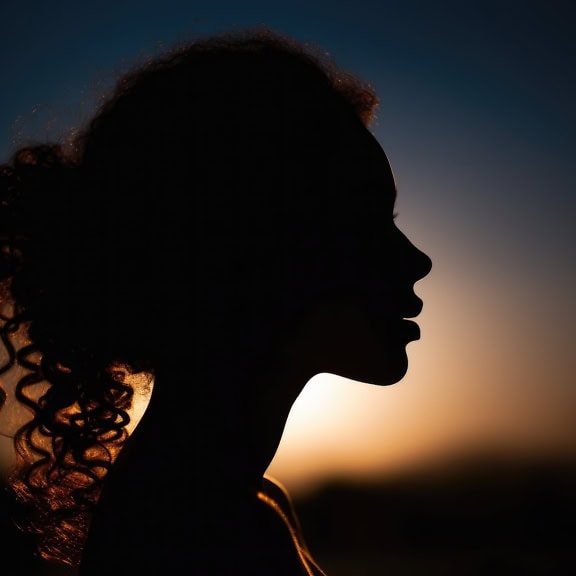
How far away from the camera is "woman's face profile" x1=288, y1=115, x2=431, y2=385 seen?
2002 mm

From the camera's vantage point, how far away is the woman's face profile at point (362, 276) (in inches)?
78.8

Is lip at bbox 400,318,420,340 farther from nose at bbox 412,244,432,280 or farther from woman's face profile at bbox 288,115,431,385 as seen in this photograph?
nose at bbox 412,244,432,280

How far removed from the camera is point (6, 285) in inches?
89.9

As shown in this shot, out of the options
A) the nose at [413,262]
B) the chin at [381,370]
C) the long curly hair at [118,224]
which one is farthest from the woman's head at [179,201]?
the chin at [381,370]

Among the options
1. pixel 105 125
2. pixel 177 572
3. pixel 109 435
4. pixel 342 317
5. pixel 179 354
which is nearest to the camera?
pixel 177 572

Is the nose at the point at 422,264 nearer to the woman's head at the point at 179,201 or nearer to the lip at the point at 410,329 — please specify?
the lip at the point at 410,329

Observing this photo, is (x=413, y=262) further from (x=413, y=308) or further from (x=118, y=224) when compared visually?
(x=118, y=224)

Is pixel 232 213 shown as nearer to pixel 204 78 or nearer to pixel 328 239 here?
pixel 328 239

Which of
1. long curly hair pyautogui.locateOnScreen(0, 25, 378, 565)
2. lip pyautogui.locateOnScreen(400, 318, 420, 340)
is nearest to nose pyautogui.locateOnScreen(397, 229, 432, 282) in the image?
lip pyautogui.locateOnScreen(400, 318, 420, 340)

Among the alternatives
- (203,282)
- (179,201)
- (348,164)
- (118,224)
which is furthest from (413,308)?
(118,224)

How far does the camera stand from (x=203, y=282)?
1.92 m

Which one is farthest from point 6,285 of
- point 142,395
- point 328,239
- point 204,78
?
point 328,239

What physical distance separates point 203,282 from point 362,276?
0.49 m

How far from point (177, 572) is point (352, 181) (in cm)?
122
